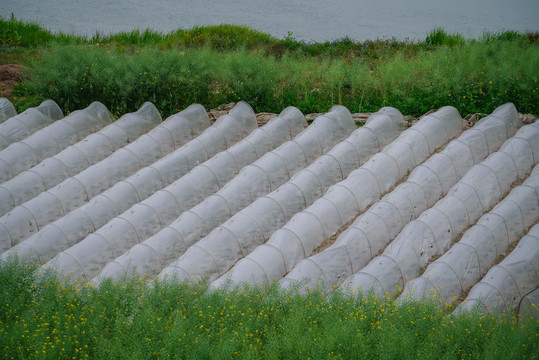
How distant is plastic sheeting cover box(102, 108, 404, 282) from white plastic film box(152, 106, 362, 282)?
0.60 feet

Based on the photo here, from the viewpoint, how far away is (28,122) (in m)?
13.0

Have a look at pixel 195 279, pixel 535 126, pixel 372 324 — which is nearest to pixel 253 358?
pixel 372 324

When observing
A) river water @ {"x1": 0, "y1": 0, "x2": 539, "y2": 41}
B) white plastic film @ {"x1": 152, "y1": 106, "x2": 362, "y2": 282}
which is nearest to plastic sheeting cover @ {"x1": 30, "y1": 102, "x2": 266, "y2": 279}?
white plastic film @ {"x1": 152, "y1": 106, "x2": 362, "y2": 282}

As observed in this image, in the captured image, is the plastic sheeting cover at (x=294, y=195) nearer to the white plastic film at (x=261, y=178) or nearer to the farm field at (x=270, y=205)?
the farm field at (x=270, y=205)

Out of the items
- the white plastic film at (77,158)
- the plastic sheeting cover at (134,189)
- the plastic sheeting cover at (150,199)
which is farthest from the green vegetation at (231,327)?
the white plastic film at (77,158)

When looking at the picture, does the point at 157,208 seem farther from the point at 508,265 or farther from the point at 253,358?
the point at 508,265

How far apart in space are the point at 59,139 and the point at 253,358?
7.75 metres

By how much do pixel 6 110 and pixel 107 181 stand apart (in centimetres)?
371

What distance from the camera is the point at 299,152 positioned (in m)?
11.5

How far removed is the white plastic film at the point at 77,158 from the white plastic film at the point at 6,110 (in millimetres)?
2242

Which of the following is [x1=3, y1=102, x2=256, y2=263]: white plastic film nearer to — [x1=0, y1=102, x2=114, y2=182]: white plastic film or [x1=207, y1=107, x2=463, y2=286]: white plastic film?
[x1=0, y1=102, x2=114, y2=182]: white plastic film

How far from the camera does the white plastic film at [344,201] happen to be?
893 centimetres

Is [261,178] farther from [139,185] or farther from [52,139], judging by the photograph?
→ [52,139]

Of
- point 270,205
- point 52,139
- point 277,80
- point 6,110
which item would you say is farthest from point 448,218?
point 6,110
